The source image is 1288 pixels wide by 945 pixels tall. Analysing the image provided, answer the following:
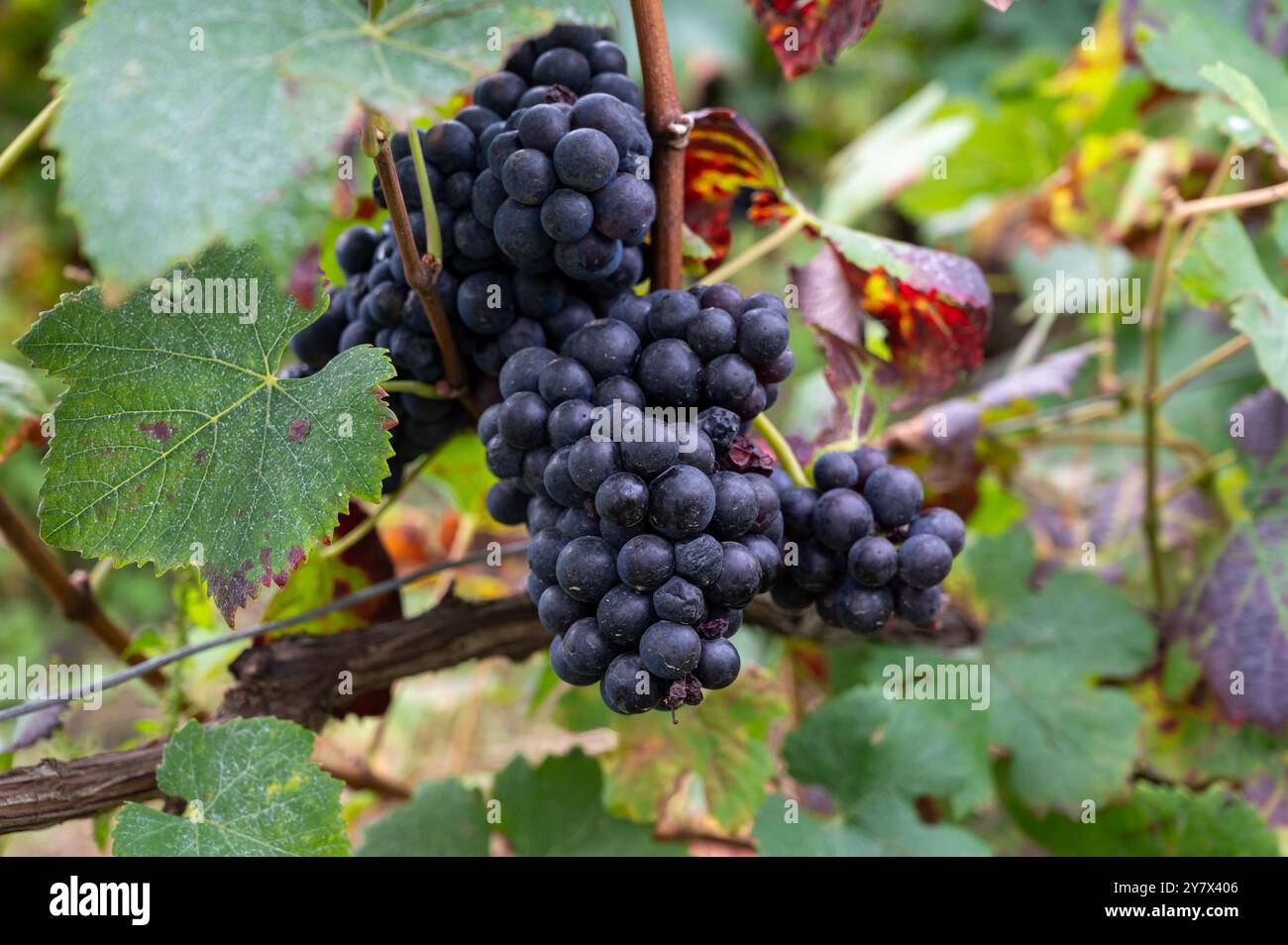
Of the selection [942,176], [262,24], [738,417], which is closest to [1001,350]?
[942,176]

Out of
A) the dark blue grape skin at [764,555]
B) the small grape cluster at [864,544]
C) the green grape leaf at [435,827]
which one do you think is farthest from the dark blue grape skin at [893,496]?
the green grape leaf at [435,827]

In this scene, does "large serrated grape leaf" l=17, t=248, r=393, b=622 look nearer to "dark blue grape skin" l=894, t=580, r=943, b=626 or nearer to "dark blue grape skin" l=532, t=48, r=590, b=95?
"dark blue grape skin" l=532, t=48, r=590, b=95

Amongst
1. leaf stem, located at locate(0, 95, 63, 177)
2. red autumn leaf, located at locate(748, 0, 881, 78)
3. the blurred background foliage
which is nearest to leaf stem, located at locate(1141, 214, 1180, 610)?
the blurred background foliage

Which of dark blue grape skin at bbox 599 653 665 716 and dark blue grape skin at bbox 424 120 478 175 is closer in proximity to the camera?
dark blue grape skin at bbox 599 653 665 716

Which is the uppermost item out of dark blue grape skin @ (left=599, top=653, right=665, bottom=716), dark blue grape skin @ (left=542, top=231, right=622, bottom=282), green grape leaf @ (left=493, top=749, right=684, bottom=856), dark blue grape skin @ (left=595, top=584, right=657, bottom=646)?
dark blue grape skin @ (left=542, top=231, right=622, bottom=282)

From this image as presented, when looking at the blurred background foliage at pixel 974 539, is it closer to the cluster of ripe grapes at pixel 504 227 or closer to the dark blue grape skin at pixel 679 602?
the cluster of ripe grapes at pixel 504 227
